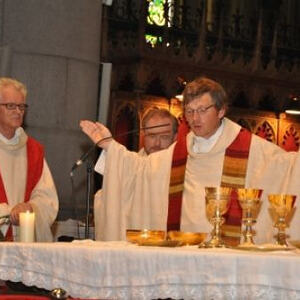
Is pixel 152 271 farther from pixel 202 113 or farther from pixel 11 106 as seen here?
pixel 11 106

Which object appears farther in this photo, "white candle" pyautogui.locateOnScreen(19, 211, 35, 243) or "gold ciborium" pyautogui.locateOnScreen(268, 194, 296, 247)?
"white candle" pyautogui.locateOnScreen(19, 211, 35, 243)

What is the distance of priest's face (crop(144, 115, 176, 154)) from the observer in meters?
7.71

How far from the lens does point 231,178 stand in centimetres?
636

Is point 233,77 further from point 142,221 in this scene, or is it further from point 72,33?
point 142,221

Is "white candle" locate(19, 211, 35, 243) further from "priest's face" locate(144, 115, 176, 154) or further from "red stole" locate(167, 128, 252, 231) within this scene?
"priest's face" locate(144, 115, 176, 154)

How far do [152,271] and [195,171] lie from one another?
240cm

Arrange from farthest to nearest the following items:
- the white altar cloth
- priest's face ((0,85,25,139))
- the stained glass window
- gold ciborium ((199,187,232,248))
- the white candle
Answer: the stained glass window
priest's face ((0,85,25,139))
the white candle
gold ciborium ((199,187,232,248))
the white altar cloth

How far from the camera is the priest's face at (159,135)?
25.3 feet

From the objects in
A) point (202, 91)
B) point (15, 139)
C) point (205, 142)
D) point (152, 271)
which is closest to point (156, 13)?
point (15, 139)

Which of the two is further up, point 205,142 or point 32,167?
point 205,142

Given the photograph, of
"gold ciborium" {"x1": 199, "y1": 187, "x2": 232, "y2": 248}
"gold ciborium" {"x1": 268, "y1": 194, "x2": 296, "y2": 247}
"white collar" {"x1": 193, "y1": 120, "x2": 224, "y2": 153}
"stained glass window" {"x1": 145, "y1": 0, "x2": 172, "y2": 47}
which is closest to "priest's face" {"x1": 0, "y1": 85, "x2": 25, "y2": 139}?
"white collar" {"x1": 193, "y1": 120, "x2": 224, "y2": 153}

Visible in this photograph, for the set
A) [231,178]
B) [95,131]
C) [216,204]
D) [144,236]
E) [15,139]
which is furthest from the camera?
[15,139]

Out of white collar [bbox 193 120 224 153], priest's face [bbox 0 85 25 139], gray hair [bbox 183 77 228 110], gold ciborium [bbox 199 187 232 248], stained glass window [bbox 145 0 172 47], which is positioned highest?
stained glass window [bbox 145 0 172 47]

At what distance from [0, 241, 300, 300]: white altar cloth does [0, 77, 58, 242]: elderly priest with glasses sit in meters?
2.40
